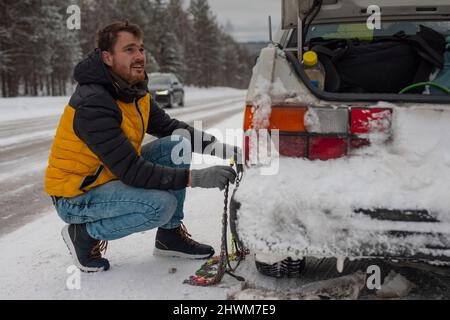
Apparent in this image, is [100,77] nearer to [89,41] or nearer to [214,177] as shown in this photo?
[214,177]

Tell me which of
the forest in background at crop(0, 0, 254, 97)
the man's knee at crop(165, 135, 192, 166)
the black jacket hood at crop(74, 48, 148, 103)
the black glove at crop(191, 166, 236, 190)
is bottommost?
the black glove at crop(191, 166, 236, 190)

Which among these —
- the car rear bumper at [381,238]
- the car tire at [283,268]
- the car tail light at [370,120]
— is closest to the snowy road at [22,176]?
the car tire at [283,268]

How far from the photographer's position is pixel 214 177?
86.6 inches

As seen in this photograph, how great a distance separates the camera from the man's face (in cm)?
240

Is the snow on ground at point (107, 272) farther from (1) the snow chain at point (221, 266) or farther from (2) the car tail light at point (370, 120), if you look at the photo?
(2) the car tail light at point (370, 120)

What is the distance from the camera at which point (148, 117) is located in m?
2.82

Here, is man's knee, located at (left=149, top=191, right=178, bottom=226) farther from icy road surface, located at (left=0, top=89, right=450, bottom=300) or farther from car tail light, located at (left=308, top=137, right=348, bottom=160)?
car tail light, located at (left=308, top=137, right=348, bottom=160)

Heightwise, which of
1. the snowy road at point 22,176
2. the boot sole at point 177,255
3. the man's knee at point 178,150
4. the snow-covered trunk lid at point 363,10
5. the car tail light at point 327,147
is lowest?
the boot sole at point 177,255

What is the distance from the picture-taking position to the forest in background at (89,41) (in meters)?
27.4

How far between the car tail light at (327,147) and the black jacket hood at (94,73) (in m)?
1.10

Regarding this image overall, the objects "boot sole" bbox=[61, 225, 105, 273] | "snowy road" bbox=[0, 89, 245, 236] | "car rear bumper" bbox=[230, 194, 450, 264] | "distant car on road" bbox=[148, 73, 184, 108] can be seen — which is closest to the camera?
"car rear bumper" bbox=[230, 194, 450, 264]

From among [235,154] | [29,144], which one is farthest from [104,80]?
[29,144]

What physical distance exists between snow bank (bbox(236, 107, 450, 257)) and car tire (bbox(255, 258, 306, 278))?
16.9 inches

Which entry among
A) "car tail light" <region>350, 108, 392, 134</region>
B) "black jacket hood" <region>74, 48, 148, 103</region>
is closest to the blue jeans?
"black jacket hood" <region>74, 48, 148, 103</region>
